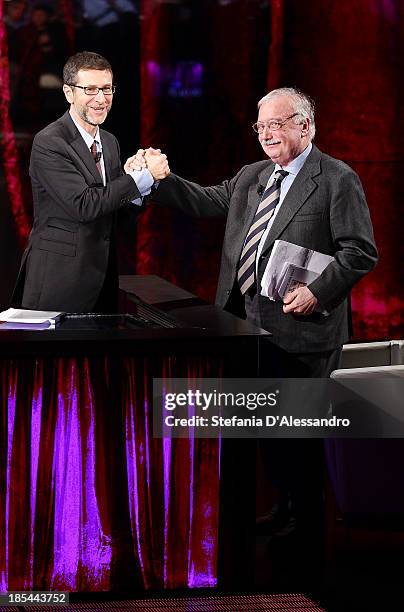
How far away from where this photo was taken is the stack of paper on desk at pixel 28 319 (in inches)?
121

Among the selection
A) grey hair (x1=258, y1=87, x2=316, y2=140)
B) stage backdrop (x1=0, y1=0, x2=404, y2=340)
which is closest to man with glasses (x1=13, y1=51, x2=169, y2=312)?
grey hair (x1=258, y1=87, x2=316, y2=140)

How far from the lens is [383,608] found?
315cm

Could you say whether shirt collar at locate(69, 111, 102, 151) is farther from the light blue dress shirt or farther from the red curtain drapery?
the red curtain drapery

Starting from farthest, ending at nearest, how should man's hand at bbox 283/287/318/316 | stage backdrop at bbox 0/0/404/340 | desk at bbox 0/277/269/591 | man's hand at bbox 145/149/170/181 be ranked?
1. stage backdrop at bbox 0/0/404/340
2. man's hand at bbox 145/149/170/181
3. man's hand at bbox 283/287/318/316
4. desk at bbox 0/277/269/591

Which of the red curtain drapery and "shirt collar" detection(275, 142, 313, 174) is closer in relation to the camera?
the red curtain drapery

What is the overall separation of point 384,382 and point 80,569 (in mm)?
1145

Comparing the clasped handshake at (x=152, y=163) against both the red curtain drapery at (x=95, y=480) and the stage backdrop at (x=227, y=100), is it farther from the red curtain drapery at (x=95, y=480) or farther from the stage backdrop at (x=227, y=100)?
the stage backdrop at (x=227, y=100)

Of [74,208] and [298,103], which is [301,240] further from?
[74,208]

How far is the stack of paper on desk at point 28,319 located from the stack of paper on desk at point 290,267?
718 mm

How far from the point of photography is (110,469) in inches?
114

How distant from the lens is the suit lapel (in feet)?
11.7

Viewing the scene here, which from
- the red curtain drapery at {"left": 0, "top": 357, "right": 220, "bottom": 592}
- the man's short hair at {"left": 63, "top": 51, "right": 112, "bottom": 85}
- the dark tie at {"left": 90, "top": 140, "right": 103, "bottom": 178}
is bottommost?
the red curtain drapery at {"left": 0, "top": 357, "right": 220, "bottom": 592}

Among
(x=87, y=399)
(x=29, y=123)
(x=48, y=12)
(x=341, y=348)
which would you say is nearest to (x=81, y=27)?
(x=48, y=12)

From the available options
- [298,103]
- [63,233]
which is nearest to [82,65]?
[63,233]
